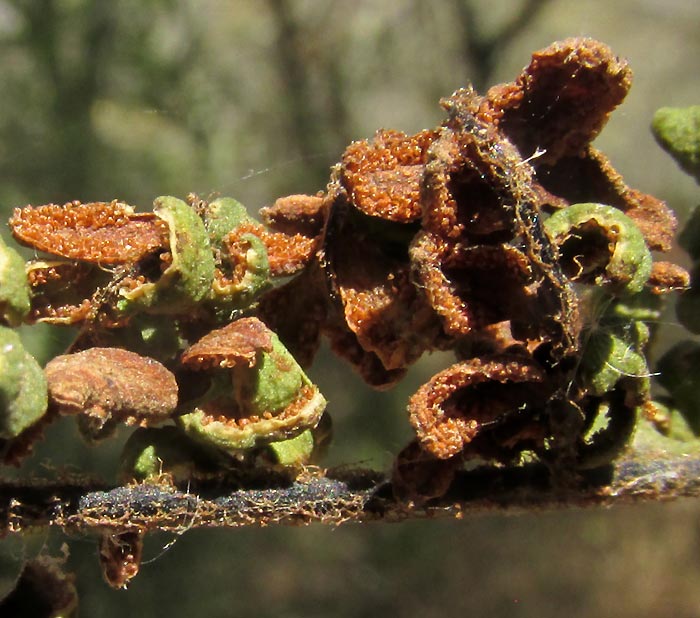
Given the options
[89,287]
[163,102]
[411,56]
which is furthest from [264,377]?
[411,56]

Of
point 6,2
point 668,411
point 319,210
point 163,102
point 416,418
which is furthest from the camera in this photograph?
point 163,102

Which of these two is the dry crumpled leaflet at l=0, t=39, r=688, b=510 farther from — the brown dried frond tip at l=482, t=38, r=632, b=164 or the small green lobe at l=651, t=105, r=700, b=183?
the small green lobe at l=651, t=105, r=700, b=183

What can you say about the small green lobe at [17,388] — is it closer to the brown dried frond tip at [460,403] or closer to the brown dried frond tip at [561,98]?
the brown dried frond tip at [460,403]

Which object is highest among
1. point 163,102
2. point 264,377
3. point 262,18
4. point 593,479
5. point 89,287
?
point 262,18

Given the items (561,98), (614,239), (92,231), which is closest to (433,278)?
(614,239)

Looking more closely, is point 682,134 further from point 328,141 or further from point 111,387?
point 328,141

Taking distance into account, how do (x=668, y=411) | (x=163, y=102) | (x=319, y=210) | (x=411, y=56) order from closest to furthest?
1. (x=319, y=210)
2. (x=668, y=411)
3. (x=163, y=102)
4. (x=411, y=56)

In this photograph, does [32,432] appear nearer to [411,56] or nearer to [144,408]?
[144,408]

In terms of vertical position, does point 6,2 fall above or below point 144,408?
above
